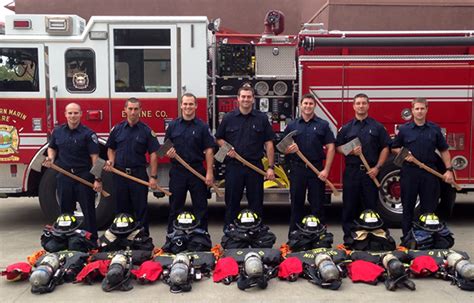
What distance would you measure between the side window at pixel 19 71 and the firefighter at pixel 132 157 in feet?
5.64

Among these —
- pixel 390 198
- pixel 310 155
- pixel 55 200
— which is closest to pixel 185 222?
pixel 310 155

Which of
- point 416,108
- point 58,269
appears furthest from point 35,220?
point 416,108

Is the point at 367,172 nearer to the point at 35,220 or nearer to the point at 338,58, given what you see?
the point at 338,58

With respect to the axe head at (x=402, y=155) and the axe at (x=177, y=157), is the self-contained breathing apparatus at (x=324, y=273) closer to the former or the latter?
the axe head at (x=402, y=155)

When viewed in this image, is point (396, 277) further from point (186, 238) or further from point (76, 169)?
point (76, 169)

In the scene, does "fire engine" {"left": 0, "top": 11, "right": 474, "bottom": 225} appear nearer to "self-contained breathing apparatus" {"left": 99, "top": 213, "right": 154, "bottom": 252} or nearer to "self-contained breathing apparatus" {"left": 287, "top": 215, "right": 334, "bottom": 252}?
"self-contained breathing apparatus" {"left": 99, "top": 213, "right": 154, "bottom": 252}

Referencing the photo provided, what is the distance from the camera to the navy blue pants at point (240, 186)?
5.95 m

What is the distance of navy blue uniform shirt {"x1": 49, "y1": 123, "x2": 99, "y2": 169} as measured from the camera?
19.2ft

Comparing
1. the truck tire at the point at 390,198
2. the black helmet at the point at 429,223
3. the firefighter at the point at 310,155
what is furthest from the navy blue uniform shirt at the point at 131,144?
the truck tire at the point at 390,198

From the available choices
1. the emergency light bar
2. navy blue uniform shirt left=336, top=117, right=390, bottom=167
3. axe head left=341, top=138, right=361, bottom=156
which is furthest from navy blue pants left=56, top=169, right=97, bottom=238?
navy blue uniform shirt left=336, top=117, right=390, bottom=167

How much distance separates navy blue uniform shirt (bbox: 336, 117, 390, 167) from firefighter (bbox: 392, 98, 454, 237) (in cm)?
21

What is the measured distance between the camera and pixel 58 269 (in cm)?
498

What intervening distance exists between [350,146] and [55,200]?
153 inches

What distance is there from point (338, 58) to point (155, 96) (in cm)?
250
